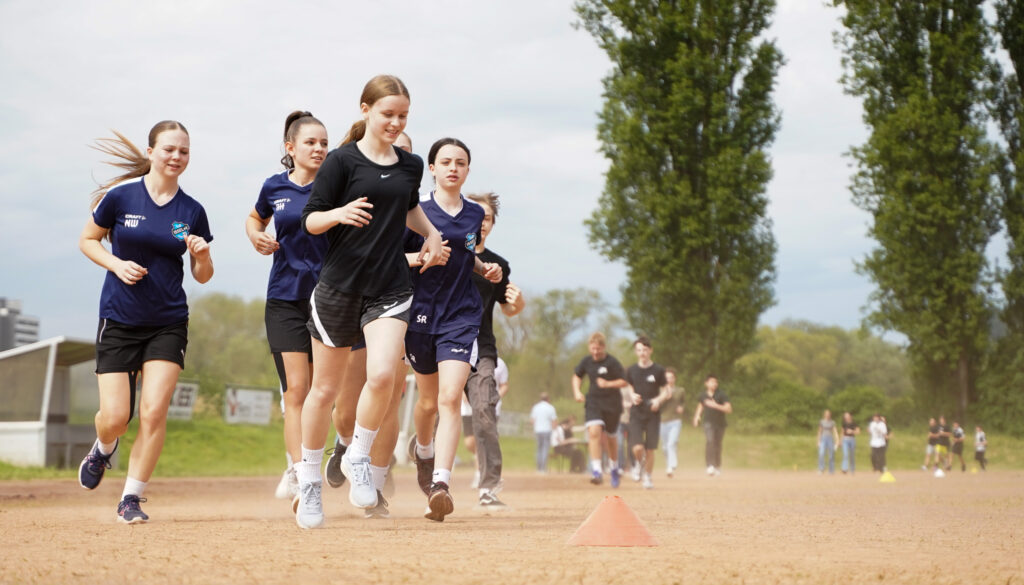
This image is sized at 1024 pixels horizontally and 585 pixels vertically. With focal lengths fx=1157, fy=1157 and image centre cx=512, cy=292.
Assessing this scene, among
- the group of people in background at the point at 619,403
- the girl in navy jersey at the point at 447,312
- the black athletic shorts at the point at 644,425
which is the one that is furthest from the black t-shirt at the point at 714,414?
the girl in navy jersey at the point at 447,312

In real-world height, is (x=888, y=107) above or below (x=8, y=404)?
above

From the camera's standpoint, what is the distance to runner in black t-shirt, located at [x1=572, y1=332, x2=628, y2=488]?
1561 centimetres

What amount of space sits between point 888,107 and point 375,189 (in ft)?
131

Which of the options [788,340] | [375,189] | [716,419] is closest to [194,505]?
[375,189]

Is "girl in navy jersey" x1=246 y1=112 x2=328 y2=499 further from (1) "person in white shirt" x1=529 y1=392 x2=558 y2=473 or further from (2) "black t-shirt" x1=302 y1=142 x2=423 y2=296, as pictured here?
(1) "person in white shirt" x1=529 y1=392 x2=558 y2=473

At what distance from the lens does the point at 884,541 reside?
6555 mm

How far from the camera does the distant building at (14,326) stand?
3141 centimetres

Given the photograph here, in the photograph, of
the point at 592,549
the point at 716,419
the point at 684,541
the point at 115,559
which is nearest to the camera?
the point at 115,559

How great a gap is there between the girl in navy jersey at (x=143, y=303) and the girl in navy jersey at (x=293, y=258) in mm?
588

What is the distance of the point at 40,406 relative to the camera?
18922 millimetres

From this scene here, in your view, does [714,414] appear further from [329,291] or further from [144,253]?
[329,291]

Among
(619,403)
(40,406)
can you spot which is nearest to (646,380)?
(619,403)

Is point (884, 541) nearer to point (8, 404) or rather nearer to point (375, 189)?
point (375, 189)

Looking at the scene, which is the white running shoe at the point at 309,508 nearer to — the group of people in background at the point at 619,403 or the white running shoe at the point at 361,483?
the white running shoe at the point at 361,483
